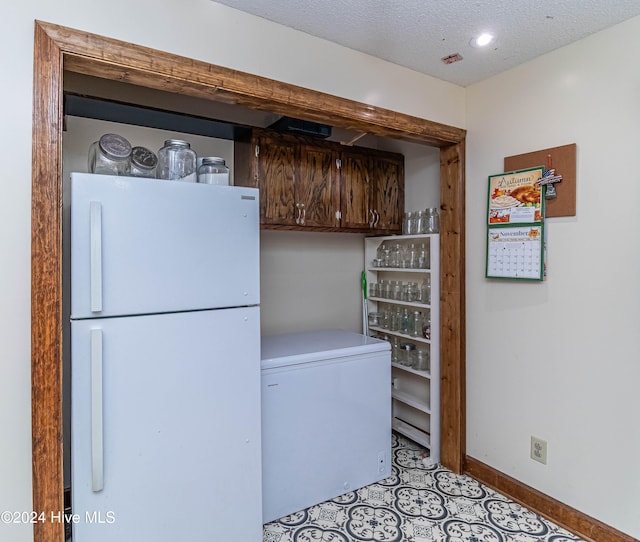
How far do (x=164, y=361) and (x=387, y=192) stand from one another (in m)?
1.98

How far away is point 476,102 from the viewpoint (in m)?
2.48

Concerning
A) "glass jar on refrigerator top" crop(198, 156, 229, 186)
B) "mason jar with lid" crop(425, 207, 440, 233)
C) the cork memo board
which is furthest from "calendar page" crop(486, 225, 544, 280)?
"glass jar on refrigerator top" crop(198, 156, 229, 186)

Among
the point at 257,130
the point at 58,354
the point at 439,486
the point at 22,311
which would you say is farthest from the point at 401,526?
the point at 257,130

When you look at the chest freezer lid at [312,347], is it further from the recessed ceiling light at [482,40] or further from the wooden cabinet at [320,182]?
the recessed ceiling light at [482,40]

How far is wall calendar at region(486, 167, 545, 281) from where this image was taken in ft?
7.02

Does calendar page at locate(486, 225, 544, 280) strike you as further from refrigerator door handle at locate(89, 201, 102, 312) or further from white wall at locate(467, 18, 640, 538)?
refrigerator door handle at locate(89, 201, 102, 312)

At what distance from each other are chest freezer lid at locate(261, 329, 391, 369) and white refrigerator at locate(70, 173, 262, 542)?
0.33m

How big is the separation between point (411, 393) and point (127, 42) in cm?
280

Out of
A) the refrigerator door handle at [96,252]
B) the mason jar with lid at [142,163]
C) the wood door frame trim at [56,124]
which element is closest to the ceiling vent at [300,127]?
the wood door frame trim at [56,124]

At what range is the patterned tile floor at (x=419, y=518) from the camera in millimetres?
2008

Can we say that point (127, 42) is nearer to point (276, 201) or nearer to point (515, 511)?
point (276, 201)

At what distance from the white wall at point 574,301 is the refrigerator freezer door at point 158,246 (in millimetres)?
1488

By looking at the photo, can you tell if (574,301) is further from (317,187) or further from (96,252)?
(96,252)

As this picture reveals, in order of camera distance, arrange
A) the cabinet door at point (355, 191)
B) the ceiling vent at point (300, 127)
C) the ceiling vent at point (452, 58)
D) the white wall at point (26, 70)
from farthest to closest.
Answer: the cabinet door at point (355, 191) < the ceiling vent at point (300, 127) < the ceiling vent at point (452, 58) < the white wall at point (26, 70)
